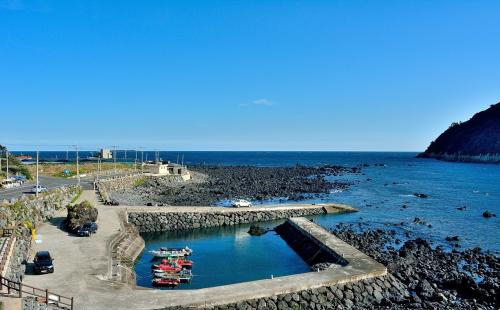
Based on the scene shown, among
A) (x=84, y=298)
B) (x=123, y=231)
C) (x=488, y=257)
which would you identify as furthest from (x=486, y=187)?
(x=84, y=298)

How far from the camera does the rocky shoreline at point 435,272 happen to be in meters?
29.6

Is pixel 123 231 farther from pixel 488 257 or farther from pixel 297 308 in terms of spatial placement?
pixel 488 257

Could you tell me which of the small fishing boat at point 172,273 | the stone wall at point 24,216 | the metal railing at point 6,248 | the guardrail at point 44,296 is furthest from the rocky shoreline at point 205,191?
the guardrail at point 44,296

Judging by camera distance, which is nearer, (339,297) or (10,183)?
(339,297)

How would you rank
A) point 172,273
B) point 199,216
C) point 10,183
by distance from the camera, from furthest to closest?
1. point 10,183
2. point 199,216
3. point 172,273

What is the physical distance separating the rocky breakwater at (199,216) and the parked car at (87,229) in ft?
40.4

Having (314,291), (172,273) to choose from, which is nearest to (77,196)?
(172,273)

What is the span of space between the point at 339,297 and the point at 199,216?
3230 cm

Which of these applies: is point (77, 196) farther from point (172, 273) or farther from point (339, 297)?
point (339, 297)

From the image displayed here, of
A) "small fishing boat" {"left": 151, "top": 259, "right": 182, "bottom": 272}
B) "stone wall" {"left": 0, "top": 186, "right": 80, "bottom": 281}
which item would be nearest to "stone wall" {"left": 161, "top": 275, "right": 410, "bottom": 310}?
"small fishing boat" {"left": 151, "top": 259, "right": 182, "bottom": 272}

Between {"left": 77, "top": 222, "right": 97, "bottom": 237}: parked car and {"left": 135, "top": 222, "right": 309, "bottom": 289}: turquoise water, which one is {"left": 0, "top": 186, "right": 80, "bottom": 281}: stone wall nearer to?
{"left": 77, "top": 222, "right": 97, "bottom": 237}: parked car

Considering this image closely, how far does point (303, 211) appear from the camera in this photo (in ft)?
217

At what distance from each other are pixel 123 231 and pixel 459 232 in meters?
41.8

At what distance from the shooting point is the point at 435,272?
36.2 meters
